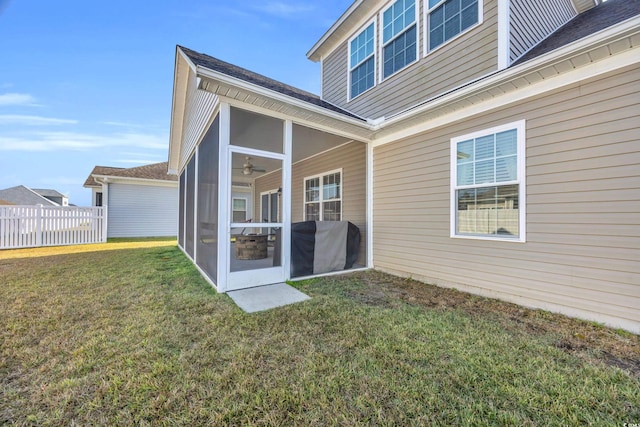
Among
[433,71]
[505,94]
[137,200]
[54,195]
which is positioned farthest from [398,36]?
[54,195]

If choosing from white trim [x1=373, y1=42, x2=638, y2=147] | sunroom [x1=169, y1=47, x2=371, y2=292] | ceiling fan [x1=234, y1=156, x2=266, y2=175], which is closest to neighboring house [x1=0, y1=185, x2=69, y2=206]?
ceiling fan [x1=234, y1=156, x2=266, y2=175]

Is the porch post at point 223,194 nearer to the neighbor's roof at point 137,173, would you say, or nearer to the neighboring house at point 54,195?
the neighbor's roof at point 137,173

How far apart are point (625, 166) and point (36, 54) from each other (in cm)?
1569

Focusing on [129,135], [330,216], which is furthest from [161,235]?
[129,135]

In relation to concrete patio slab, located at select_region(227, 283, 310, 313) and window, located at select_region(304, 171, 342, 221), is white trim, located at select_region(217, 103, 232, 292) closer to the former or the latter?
concrete patio slab, located at select_region(227, 283, 310, 313)

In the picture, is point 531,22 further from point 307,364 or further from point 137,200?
point 137,200

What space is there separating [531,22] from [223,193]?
19.3 ft

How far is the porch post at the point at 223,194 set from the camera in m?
3.73

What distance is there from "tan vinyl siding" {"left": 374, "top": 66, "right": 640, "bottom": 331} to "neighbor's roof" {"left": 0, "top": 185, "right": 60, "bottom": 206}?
1580 inches

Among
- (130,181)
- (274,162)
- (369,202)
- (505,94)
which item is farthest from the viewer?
(130,181)

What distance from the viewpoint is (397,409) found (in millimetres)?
1585

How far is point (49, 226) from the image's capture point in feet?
29.4

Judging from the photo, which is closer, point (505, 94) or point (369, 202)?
point (505, 94)

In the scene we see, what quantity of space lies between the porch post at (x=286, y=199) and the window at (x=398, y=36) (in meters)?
2.87
